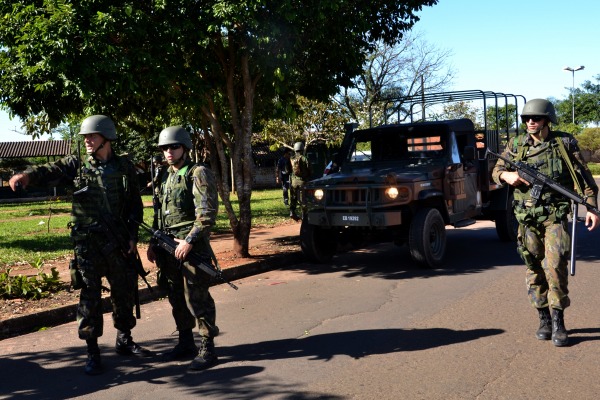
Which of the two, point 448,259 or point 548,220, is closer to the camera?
point 548,220

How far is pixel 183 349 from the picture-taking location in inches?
202

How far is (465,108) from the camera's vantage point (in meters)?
30.3

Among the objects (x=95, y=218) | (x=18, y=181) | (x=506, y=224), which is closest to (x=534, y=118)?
(x=95, y=218)

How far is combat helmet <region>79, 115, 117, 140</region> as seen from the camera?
4.80m

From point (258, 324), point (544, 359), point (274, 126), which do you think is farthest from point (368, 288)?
point (274, 126)

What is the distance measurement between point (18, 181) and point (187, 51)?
17.0 feet

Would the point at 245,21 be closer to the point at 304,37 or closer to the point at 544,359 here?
the point at 304,37

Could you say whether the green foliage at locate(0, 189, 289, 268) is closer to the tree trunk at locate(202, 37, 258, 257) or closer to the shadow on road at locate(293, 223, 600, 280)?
the tree trunk at locate(202, 37, 258, 257)

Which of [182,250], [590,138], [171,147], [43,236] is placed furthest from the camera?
[590,138]

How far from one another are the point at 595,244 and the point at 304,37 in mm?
5715

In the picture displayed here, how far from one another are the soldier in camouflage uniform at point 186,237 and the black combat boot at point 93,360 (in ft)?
1.73

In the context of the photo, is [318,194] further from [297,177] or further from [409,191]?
[297,177]

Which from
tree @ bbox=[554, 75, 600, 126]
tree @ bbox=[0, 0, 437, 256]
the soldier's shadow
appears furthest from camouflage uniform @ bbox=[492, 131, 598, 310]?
tree @ bbox=[554, 75, 600, 126]

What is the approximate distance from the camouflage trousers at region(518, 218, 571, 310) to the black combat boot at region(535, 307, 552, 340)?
0.06m
